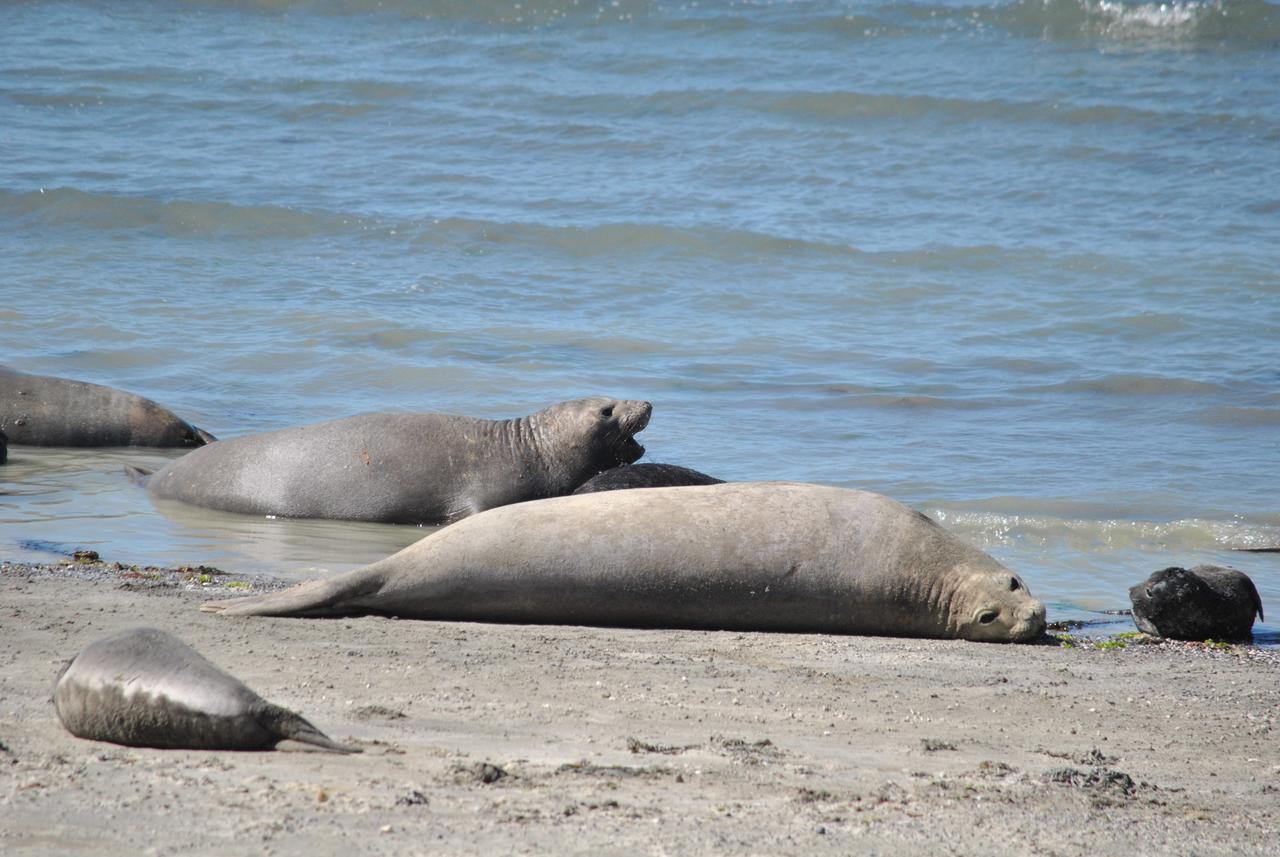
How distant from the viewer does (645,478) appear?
743 cm

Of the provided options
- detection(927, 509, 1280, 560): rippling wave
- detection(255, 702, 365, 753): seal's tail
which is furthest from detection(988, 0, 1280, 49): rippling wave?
detection(255, 702, 365, 753): seal's tail

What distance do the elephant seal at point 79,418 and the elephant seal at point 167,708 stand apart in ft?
19.8

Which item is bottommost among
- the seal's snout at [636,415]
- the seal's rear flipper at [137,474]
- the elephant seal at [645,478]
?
the seal's rear flipper at [137,474]

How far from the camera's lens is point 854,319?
45.5ft

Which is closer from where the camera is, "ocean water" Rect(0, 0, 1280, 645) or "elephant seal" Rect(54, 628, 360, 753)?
"elephant seal" Rect(54, 628, 360, 753)

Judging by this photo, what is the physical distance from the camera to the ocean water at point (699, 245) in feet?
28.9

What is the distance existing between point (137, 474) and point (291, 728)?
210 inches

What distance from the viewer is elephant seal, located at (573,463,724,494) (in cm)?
737

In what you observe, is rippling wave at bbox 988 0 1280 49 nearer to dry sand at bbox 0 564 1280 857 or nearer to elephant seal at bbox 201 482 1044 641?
elephant seal at bbox 201 482 1044 641

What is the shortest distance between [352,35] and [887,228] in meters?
11.6

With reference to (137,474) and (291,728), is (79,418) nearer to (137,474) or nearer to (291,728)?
(137,474)

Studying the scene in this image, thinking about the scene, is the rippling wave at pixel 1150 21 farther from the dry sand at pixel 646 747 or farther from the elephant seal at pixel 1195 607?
the dry sand at pixel 646 747

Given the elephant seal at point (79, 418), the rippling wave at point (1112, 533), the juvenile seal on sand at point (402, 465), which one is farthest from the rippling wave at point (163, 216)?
the rippling wave at point (1112, 533)

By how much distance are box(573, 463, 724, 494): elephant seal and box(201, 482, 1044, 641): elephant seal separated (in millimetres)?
1594
